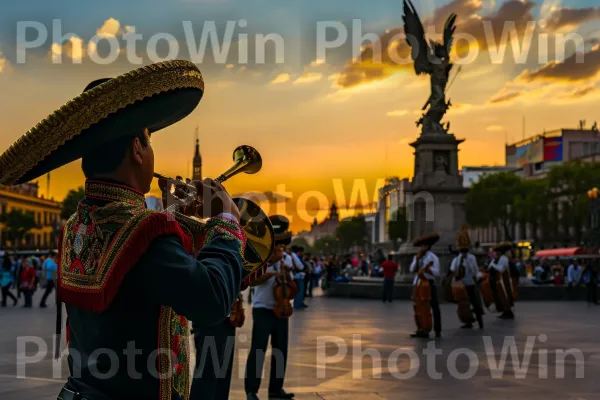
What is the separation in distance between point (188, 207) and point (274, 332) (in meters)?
6.95

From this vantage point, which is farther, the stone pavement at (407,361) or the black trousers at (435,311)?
the black trousers at (435,311)

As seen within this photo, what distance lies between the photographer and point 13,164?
3.03 metres

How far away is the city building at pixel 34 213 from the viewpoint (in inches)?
4781

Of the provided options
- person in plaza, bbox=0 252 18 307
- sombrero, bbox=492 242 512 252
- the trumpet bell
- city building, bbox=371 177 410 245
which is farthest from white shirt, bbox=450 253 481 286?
city building, bbox=371 177 410 245

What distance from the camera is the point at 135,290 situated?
9.95 ft

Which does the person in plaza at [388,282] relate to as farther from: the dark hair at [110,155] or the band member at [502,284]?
the dark hair at [110,155]

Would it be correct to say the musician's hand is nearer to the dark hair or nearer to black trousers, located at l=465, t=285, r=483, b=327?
the dark hair

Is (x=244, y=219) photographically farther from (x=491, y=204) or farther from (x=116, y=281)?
(x=491, y=204)

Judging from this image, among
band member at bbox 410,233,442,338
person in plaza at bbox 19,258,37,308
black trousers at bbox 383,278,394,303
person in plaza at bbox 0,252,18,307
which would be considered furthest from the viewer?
black trousers at bbox 383,278,394,303

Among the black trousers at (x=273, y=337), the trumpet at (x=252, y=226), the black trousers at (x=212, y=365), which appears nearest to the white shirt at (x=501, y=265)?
the black trousers at (x=273, y=337)

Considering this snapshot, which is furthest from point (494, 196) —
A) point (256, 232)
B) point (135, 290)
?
point (135, 290)

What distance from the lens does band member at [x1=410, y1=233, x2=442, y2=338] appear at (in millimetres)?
17734

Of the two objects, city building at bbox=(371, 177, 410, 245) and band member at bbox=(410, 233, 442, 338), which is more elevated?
city building at bbox=(371, 177, 410, 245)

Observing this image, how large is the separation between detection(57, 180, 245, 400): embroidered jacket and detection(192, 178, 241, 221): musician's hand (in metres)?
0.09
